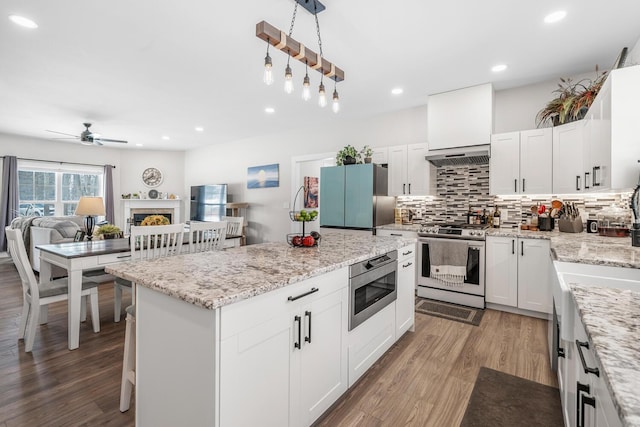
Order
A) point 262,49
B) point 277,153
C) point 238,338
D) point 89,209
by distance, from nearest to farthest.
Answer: point 238,338 → point 262,49 → point 89,209 → point 277,153

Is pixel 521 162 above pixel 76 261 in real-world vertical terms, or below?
above

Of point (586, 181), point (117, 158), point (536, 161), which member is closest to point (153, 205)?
point (117, 158)

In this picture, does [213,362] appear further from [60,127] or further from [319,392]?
[60,127]

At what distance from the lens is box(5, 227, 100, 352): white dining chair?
239 centimetres

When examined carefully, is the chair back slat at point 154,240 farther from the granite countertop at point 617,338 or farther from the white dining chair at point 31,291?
the granite countertop at point 617,338

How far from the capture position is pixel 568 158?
315cm

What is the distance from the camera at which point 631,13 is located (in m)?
2.30

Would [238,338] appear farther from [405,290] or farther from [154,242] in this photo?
[405,290]

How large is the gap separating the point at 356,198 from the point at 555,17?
2.66 metres

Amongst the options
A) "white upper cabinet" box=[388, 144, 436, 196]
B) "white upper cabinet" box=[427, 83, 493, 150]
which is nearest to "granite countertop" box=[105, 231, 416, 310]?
"white upper cabinet" box=[388, 144, 436, 196]

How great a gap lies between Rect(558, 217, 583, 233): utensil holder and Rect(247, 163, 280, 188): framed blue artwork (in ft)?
15.1

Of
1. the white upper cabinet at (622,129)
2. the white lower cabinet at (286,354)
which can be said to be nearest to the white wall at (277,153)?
the white upper cabinet at (622,129)

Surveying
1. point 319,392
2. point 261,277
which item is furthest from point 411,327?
point 261,277

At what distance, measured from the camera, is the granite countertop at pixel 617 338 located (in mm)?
531
